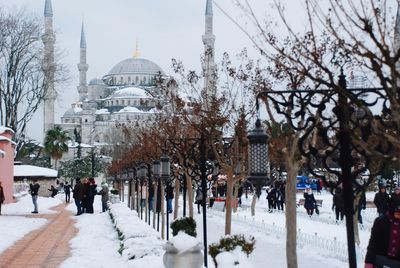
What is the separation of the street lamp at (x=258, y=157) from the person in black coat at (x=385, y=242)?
1219mm

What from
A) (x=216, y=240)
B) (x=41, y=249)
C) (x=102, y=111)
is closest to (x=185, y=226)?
(x=216, y=240)

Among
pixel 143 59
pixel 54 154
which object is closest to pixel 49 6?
pixel 54 154

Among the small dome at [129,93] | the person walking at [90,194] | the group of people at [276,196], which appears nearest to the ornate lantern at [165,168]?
the person walking at [90,194]

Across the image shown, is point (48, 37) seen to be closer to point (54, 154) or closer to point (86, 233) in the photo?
point (54, 154)

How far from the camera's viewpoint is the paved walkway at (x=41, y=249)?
11217 mm

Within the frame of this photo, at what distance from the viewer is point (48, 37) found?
226 feet

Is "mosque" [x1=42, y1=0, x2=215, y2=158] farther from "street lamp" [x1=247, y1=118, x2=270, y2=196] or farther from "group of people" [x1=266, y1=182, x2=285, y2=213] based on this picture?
"street lamp" [x1=247, y1=118, x2=270, y2=196]

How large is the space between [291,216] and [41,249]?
219 inches

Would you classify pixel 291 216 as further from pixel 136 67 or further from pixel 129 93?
pixel 136 67

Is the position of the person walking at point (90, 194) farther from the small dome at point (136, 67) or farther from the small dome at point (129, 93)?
the small dome at point (136, 67)

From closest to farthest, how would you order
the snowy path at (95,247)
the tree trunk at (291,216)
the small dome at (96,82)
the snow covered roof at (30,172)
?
the tree trunk at (291,216), the snowy path at (95,247), the snow covered roof at (30,172), the small dome at (96,82)

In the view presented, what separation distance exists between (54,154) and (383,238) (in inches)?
2159

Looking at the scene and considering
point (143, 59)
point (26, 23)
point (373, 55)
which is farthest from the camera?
point (143, 59)

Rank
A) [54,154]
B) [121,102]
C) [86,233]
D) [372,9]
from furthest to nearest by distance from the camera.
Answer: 1. [121,102]
2. [54,154]
3. [86,233]
4. [372,9]
